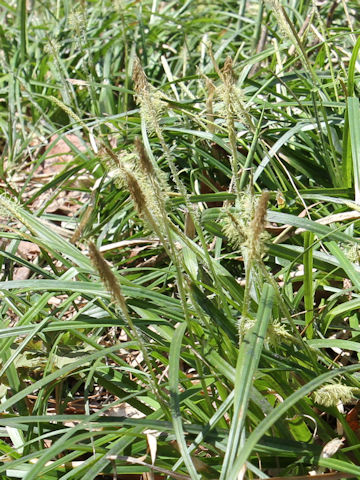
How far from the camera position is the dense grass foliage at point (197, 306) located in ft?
4.97

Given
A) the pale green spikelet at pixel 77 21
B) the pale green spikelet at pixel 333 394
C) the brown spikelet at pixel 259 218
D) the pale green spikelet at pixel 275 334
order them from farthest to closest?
the pale green spikelet at pixel 77 21 → the pale green spikelet at pixel 275 334 → the pale green spikelet at pixel 333 394 → the brown spikelet at pixel 259 218

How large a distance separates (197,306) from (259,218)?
1.47 ft

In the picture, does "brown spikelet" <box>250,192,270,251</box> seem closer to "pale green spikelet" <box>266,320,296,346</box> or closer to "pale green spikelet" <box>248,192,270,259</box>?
"pale green spikelet" <box>248,192,270,259</box>

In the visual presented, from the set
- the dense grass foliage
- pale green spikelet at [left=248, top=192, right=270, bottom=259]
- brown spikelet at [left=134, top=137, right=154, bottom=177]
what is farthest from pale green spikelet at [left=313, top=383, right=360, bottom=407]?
brown spikelet at [left=134, top=137, right=154, bottom=177]

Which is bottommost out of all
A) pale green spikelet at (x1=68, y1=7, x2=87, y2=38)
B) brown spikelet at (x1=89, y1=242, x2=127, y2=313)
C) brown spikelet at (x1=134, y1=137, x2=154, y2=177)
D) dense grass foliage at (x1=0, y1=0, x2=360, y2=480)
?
dense grass foliage at (x1=0, y1=0, x2=360, y2=480)

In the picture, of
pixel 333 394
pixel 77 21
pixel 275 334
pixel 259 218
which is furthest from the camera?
pixel 77 21

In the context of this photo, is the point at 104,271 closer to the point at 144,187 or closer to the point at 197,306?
the point at 144,187

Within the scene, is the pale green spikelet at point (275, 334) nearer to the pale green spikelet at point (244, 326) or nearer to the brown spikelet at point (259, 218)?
the pale green spikelet at point (244, 326)

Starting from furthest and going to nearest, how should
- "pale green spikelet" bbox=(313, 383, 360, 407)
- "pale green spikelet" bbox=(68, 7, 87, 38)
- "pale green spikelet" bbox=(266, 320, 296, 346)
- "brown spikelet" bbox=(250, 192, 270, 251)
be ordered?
"pale green spikelet" bbox=(68, 7, 87, 38) < "pale green spikelet" bbox=(266, 320, 296, 346) < "pale green spikelet" bbox=(313, 383, 360, 407) < "brown spikelet" bbox=(250, 192, 270, 251)

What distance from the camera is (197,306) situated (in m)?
1.63

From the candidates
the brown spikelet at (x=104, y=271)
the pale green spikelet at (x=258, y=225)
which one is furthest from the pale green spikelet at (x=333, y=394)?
the brown spikelet at (x=104, y=271)

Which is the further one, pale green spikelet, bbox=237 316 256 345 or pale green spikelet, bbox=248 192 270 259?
pale green spikelet, bbox=237 316 256 345

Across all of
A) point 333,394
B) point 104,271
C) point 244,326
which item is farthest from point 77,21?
point 333,394

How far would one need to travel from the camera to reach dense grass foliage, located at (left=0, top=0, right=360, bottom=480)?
1515 mm
